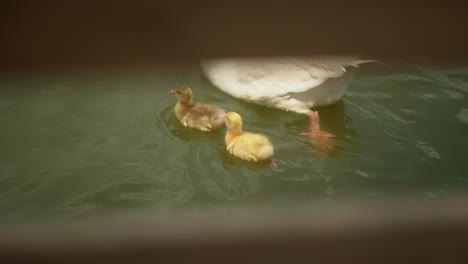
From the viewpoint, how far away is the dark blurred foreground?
32cm

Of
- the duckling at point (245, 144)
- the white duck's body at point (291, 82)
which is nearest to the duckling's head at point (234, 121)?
the duckling at point (245, 144)

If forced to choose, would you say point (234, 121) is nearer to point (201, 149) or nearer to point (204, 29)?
point (201, 149)

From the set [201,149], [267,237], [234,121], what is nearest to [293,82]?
[234,121]

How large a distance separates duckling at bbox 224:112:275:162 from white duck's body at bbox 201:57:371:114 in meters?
0.31

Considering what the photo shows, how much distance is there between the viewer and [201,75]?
2.92 metres

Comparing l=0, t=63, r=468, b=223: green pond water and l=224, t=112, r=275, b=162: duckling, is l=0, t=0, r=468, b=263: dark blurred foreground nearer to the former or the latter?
l=0, t=63, r=468, b=223: green pond water

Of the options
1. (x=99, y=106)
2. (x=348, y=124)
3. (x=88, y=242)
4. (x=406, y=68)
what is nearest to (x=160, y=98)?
(x=99, y=106)

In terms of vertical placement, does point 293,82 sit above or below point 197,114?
above

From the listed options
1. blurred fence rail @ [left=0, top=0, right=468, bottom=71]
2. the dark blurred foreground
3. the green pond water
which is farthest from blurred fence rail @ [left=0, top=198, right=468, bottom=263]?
the green pond water

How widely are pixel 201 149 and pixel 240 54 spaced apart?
1862 mm

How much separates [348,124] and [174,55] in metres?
2.14

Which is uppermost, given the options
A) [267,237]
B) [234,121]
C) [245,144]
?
[234,121]

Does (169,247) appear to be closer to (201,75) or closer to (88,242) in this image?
(88,242)

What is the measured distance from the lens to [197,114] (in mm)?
2275
